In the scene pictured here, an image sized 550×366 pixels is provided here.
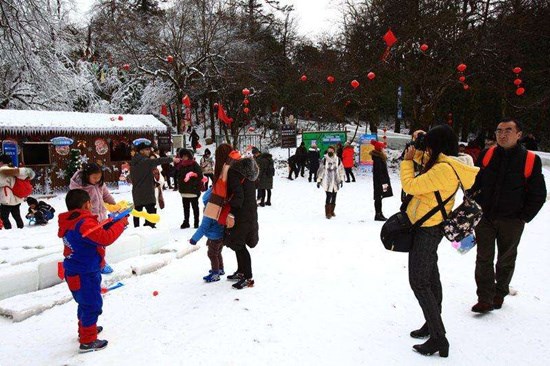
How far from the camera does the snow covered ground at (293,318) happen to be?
3275 mm

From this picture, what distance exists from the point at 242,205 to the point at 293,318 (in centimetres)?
136

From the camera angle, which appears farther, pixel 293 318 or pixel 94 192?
pixel 94 192

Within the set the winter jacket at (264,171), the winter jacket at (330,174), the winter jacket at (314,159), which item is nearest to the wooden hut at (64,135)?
the winter jacket at (314,159)

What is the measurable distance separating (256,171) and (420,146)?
2.03 m

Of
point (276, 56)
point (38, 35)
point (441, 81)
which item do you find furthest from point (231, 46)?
point (38, 35)

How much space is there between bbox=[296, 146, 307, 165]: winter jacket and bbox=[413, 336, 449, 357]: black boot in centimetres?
1525

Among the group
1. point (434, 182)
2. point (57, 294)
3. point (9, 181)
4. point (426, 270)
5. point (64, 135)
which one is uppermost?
point (64, 135)

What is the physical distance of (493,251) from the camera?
3977mm

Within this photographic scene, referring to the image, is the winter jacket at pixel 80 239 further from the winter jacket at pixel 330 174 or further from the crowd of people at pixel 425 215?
the winter jacket at pixel 330 174

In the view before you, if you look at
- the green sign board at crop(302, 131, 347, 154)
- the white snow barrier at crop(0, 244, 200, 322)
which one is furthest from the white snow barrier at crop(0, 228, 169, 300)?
the green sign board at crop(302, 131, 347, 154)

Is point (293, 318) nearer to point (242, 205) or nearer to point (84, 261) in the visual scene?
point (242, 205)

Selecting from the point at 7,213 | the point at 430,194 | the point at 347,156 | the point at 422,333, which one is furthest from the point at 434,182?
the point at 347,156

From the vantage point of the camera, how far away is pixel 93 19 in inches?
1039

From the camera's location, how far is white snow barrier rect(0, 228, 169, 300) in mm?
4484
